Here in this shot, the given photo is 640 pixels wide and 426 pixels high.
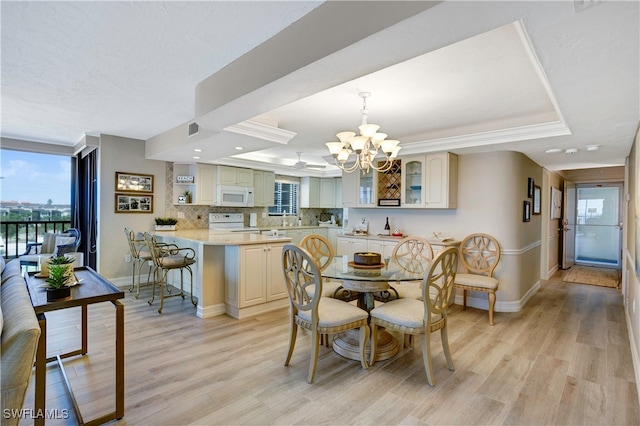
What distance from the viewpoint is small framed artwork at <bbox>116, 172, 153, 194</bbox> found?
5035 millimetres

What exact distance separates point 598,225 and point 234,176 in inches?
326

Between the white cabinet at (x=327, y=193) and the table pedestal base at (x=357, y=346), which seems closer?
the table pedestal base at (x=357, y=346)

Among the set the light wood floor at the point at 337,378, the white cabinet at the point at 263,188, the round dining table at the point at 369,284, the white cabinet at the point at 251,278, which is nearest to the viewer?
the light wood floor at the point at 337,378

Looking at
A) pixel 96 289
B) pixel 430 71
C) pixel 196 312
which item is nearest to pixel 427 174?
pixel 430 71

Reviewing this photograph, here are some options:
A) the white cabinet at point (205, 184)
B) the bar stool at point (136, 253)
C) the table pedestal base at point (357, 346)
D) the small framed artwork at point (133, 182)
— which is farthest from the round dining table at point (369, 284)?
the small framed artwork at point (133, 182)

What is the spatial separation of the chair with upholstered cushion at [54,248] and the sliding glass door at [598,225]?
399 inches

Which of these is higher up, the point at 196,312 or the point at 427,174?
the point at 427,174

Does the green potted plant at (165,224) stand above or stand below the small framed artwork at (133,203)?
below

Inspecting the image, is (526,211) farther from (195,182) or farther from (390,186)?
(195,182)

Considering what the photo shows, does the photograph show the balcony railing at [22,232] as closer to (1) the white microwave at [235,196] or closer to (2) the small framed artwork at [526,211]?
(1) the white microwave at [235,196]

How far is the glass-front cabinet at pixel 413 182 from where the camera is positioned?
183 inches

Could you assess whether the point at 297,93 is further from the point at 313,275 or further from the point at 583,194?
the point at 583,194

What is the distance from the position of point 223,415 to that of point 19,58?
2924 mm

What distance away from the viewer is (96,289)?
6.49 ft
